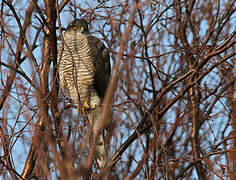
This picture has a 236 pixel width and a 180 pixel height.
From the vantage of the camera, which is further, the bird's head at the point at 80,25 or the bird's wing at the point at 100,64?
the bird's head at the point at 80,25

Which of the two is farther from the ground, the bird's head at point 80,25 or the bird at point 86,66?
the bird's head at point 80,25

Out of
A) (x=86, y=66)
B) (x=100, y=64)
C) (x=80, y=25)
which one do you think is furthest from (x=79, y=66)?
(x=80, y=25)

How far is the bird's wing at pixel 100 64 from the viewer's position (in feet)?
15.2

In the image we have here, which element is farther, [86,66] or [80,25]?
[80,25]

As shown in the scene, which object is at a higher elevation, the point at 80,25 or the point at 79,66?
the point at 80,25

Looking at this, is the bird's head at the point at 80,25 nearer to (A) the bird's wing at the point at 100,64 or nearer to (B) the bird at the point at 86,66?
(B) the bird at the point at 86,66

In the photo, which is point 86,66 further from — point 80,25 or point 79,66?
point 80,25

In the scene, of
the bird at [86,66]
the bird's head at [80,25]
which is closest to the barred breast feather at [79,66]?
the bird at [86,66]

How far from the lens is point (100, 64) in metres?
4.66

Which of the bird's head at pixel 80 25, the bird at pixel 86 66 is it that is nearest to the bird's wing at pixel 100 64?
the bird at pixel 86 66

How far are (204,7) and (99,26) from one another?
6.73ft

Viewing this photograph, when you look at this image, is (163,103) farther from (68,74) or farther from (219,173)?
(219,173)

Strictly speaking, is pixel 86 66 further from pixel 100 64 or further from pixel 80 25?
pixel 80 25

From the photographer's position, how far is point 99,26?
4809 mm
